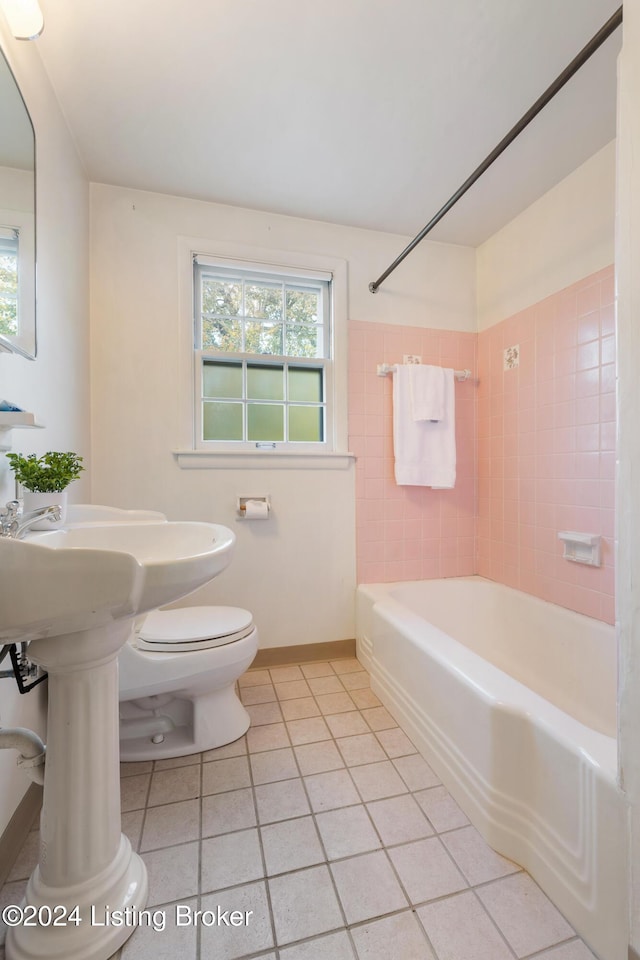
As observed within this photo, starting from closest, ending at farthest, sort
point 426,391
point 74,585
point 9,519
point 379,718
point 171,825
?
point 74,585 → point 9,519 → point 171,825 → point 379,718 → point 426,391

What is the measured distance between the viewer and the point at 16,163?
3.51 ft

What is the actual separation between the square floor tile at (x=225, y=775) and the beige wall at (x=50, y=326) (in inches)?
20.1

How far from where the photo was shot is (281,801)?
1.17m

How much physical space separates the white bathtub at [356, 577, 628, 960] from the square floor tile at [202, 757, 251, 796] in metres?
0.62

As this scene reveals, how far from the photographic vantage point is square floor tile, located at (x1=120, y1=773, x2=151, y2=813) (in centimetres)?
117

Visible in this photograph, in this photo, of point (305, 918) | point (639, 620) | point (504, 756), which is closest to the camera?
point (639, 620)

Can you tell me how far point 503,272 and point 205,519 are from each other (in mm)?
2048

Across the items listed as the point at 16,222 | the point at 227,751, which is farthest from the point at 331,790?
the point at 16,222

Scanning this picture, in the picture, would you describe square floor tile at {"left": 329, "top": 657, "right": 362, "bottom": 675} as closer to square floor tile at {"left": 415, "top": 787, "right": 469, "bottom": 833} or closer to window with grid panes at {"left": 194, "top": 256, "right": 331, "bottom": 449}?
square floor tile at {"left": 415, "top": 787, "right": 469, "bottom": 833}

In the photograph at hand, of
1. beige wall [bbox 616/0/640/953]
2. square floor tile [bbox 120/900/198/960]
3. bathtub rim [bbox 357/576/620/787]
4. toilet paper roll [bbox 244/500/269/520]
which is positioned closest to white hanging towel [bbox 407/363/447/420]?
toilet paper roll [bbox 244/500/269/520]

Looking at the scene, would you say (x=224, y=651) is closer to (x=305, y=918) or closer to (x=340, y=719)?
(x=340, y=719)

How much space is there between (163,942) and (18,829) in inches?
20.3

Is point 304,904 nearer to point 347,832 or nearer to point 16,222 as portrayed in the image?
point 347,832

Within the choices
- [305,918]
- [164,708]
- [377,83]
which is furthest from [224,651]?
[377,83]
